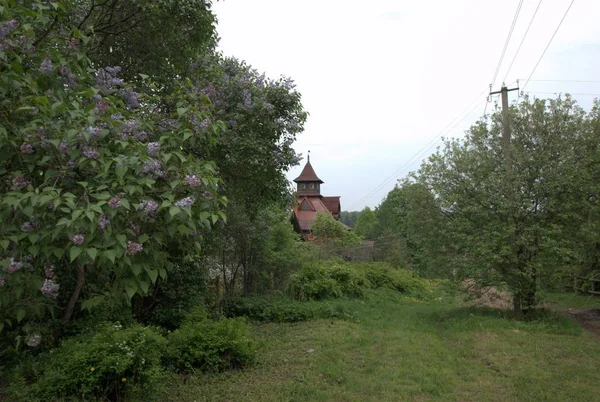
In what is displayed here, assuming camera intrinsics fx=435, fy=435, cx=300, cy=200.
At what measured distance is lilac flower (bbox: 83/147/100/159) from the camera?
2325 mm

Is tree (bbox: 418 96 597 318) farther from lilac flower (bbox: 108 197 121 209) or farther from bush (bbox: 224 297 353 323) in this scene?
lilac flower (bbox: 108 197 121 209)

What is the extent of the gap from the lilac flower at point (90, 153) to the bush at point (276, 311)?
8.46 metres

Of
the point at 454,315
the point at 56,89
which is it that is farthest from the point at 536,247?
the point at 56,89

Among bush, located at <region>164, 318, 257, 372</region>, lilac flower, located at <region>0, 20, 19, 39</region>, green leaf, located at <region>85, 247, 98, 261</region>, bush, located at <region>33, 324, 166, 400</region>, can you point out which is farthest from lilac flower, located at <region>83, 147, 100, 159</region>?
bush, located at <region>164, 318, 257, 372</region>

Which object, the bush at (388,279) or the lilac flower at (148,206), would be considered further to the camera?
the bush at (388,279)

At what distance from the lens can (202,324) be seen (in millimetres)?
6250

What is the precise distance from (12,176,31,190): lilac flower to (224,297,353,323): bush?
8388 mm

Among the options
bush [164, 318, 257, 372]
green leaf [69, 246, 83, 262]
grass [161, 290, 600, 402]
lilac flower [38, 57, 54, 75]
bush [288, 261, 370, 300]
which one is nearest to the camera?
green leaf [69, 246, 83, 262]

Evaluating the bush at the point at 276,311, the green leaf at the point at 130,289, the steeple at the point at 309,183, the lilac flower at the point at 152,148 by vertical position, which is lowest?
the bush at the point at 276,311

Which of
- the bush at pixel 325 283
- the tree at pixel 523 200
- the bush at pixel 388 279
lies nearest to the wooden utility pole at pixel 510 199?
the tree at pixel 523 200

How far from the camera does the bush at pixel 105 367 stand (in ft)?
13.3

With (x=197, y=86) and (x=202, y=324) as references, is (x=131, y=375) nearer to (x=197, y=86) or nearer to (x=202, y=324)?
(x=202, y=324)

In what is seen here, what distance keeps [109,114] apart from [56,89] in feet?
2.14

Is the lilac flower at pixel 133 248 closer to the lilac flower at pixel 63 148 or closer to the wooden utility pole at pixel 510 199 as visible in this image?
the lilac flower at pixel 63 148
